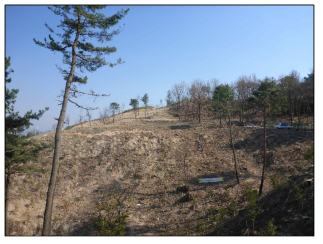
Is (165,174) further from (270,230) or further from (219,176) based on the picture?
(270,230)

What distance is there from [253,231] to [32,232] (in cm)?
1264

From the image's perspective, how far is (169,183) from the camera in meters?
18.9

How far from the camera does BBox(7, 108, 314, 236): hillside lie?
10.5 metres

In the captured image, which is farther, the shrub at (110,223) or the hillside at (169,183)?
the hillside at (169,183)

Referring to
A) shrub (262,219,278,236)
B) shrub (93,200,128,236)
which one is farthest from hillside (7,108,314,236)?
shrub (93,200,128,236)

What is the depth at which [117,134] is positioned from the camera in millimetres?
26047

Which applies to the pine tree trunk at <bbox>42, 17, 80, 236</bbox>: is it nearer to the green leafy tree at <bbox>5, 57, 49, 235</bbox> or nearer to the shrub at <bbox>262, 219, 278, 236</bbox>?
the green leafy tree at <bbox>5, 57, 49, 235</bbox>

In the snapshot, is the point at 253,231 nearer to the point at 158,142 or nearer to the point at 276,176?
the point at 276,176

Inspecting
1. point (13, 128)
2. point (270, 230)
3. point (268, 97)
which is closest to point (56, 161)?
point (13, 128)

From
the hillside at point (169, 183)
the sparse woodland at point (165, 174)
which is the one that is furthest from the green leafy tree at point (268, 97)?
the hillside at point (169, 183)

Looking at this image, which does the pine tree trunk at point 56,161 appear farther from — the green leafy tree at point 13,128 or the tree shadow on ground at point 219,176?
the tree shadow on ground at point 219,176

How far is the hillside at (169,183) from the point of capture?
1049cm

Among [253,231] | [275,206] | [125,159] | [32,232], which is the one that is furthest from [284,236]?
[125,159]

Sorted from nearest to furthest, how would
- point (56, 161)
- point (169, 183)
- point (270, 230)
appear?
point (270, 230) < point (56, 161) < point (169, 183)
